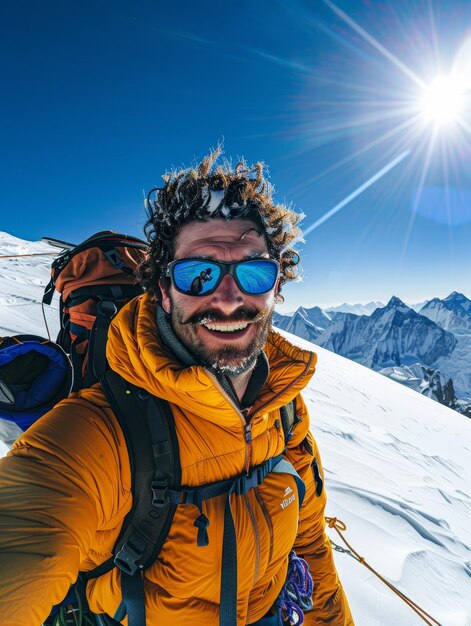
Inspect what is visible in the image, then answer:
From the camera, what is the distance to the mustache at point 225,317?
1.75 metres

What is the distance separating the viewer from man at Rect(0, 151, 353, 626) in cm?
106

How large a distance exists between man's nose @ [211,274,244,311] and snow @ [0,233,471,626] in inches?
78.8

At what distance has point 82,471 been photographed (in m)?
1.19

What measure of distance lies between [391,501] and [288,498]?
394 cm

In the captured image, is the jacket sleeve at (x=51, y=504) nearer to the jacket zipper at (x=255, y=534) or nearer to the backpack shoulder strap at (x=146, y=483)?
the backpack shoulder strap at (x=146, y=483)

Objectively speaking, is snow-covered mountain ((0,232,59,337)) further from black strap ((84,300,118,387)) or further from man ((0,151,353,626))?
man ((0,151,353,626))

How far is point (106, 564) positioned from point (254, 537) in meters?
0.66

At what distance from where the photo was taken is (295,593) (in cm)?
193

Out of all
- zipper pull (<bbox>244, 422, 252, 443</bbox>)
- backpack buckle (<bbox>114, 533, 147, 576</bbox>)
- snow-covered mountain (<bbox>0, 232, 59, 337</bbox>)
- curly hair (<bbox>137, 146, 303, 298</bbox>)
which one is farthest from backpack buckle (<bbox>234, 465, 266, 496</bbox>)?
snow-covered mountain (<bbox>0, 232, 59, 337</bbox>)

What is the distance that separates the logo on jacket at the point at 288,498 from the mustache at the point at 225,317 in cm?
93

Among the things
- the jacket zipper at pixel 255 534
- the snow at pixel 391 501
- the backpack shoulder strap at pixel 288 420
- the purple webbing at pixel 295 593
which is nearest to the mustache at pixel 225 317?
the backpack shoulder strap at pixel 288 420

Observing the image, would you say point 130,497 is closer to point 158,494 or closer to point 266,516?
point 158,494

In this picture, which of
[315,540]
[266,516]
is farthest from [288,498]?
[315,540]

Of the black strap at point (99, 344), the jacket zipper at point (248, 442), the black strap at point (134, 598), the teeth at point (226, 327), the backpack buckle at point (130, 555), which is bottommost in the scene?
the black strap at point (134, 598)
